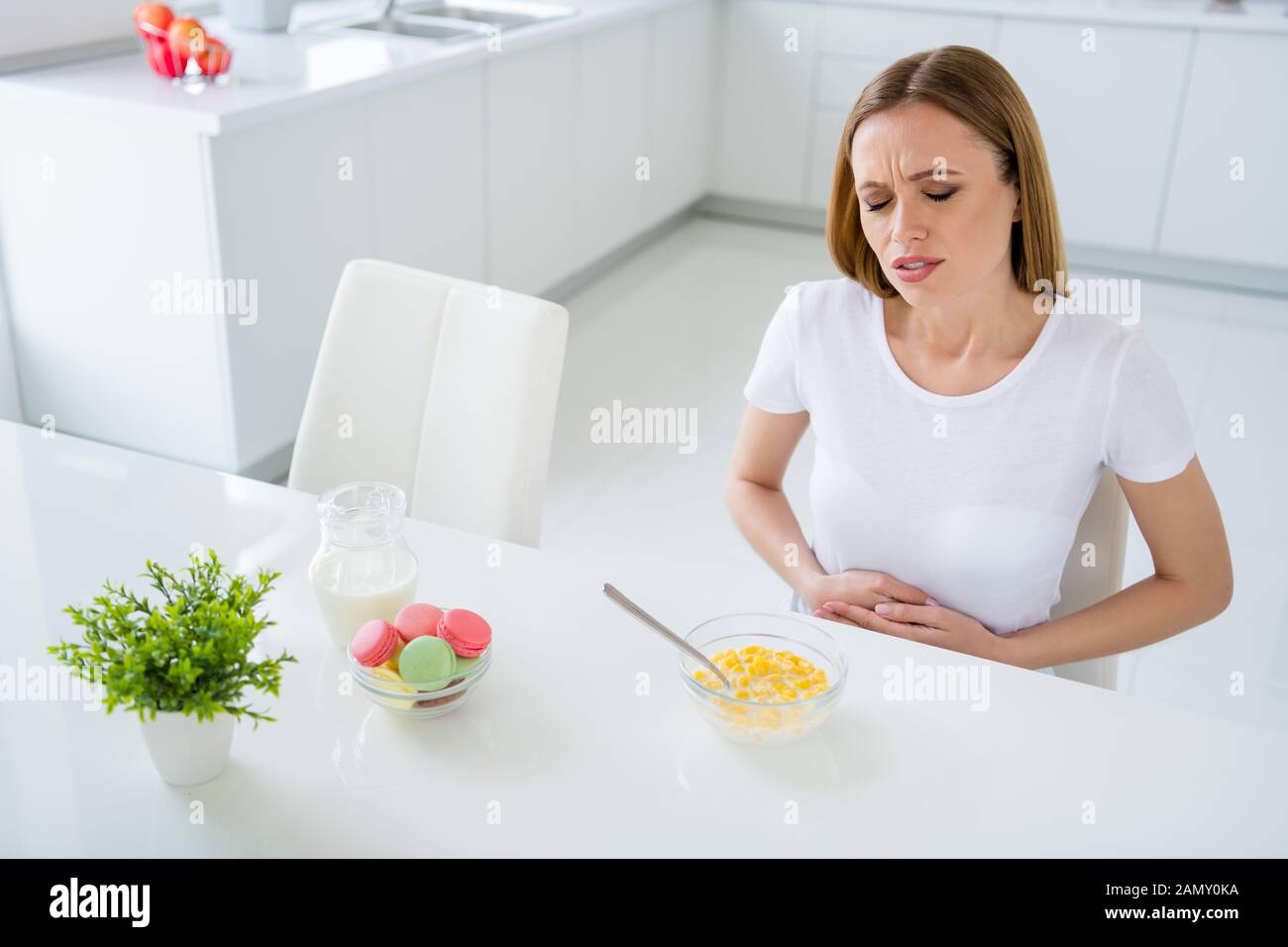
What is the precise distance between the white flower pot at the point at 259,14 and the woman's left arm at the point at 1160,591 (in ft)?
8.55

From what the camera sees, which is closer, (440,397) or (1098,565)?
(1098,565)

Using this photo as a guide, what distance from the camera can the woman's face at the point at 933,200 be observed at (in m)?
1.24

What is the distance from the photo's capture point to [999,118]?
1234 mm

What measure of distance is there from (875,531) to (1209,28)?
10.5 ft

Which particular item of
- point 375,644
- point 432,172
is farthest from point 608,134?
point 375,644

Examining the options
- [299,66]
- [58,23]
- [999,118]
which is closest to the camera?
[999,118]

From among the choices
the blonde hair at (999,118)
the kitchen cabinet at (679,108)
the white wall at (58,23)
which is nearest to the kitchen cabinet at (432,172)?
the white wall at (58,23)

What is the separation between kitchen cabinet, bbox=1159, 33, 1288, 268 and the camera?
388 centimetres

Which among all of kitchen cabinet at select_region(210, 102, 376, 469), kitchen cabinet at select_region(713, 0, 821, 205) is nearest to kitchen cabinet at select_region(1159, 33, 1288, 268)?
kitchen cabinet at select_region(713, 0, 821, 205)

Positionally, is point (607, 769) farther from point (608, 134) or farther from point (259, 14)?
point (608, 134)

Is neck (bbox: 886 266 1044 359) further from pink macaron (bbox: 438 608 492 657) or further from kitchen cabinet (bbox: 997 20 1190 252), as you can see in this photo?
kitchen cabinet (bbox: 997 20 1190 252)

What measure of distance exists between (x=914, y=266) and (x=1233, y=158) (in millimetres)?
3265
